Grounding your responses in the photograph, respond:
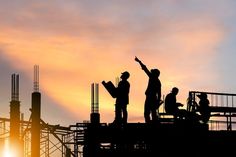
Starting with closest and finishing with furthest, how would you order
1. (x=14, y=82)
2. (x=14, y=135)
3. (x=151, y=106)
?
(x=151, y=106) < (x=14, y=135) < (x=14, y=82)

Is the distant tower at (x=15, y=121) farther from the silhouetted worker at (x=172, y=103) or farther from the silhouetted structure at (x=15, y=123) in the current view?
the silhouetted worker at (x=172, y=103)

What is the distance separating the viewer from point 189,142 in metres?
25.7

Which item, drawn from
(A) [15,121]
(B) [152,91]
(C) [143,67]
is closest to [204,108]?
(B) [152,91]

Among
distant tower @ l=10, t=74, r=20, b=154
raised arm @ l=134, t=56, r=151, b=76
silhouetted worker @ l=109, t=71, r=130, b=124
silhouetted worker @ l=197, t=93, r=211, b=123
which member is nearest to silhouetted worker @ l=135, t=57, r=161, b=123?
raised arm @ l=134, t=56, r=151, b=76

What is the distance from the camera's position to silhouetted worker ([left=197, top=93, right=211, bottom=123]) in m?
26.3

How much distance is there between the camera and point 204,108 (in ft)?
86.5

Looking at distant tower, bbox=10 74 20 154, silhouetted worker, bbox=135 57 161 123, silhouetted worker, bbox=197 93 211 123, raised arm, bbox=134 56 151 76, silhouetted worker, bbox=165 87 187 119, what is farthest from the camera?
distant tower, bbox=10 74 20 154

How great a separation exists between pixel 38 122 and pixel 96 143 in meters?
10.3

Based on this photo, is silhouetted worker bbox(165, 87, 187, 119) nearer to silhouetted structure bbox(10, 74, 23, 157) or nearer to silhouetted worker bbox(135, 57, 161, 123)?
silhouetted worker bbox(135, 57, 161, 123)

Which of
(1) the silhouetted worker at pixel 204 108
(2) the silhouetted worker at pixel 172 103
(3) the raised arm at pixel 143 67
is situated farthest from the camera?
(1) the silhouetted worker at pixel 204 108

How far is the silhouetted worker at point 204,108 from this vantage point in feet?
86.2

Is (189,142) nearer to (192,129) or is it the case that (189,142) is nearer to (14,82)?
(192,129)

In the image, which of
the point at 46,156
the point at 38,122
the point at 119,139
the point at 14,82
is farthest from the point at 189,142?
the point at 46,156

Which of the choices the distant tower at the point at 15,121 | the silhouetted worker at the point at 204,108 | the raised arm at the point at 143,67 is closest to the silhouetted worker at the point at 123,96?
the raised arm at the point at 143,67
